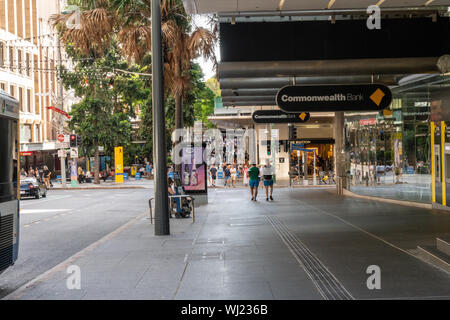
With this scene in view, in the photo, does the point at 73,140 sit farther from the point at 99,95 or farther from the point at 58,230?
the point at 58,230

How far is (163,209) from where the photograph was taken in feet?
47.4

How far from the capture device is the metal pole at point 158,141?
47.4 feet

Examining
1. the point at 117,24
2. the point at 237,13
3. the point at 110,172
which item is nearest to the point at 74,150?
the point at 110,172

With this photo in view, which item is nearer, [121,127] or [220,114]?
[121,127]

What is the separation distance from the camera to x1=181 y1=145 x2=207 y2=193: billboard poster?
2402 cm

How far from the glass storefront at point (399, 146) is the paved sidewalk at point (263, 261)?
260 cm

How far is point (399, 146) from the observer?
70.5 ft

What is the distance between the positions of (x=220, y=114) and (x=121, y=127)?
30.2ft

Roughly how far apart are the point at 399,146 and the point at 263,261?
41.7 ft

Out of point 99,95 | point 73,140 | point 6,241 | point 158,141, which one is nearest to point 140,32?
point 158,141

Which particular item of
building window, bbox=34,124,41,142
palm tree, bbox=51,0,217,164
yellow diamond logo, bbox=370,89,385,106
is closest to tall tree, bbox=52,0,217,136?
palm tree, bbox=51,0,217,164

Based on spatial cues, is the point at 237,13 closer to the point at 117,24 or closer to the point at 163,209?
the point at 163,209

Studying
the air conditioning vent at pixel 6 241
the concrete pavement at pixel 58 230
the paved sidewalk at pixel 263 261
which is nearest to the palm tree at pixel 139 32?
the concrete pavement at pixel 58 230

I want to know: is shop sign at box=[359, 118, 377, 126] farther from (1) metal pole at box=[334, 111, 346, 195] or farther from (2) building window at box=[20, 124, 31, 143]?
(2) building window at box=[20, 124, 31, 143]
